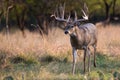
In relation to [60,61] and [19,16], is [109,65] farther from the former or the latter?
[19,16]

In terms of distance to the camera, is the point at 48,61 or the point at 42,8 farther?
the point at 42,8

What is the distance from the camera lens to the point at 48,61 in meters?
14.0

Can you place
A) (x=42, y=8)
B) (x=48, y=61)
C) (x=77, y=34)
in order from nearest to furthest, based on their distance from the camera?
(x=77, y=34), (x=48, y=61), (x=42, y=8)

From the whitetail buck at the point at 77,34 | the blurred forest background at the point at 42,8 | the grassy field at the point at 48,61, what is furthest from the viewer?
the blurred forest background at the point at 42,8

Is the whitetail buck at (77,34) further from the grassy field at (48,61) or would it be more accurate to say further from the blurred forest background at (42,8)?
the blurred forest background at (42,8)

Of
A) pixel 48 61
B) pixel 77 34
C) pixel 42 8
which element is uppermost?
pixel 77 34

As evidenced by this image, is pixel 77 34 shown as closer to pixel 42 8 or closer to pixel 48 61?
pixel 48 61

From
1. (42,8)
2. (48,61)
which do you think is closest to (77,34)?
(48,61)

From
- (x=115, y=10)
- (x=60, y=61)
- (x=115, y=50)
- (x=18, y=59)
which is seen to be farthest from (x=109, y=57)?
(x=115, y=10)

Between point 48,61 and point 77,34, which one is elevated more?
point 77,34

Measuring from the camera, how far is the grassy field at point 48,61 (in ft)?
36.2

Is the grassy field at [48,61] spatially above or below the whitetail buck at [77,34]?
below

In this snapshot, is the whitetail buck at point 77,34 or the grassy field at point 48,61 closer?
the grassy field at point 48,61

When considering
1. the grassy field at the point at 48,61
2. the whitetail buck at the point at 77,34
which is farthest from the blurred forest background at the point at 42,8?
the whitetail buck at the point at 77,34
